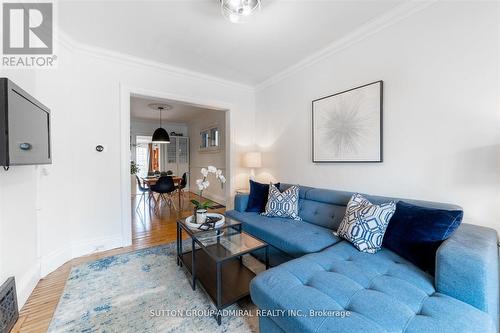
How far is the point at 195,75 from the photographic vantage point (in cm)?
333

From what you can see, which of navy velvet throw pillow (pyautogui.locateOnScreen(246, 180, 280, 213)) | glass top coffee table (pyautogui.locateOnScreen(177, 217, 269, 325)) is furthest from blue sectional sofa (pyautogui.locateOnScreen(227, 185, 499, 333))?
navy velvet throw pillow (pyautogui.locateOnScreen(246, 180, 280, 213))

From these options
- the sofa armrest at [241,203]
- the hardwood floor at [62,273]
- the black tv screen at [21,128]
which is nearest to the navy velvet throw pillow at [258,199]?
the sofa armrest at [241,203]

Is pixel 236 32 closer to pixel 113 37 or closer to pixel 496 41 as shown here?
pixel 113 37

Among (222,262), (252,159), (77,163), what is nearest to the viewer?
(222,262)

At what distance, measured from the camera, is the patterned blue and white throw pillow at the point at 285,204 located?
8.25 ft

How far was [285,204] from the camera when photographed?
253cm

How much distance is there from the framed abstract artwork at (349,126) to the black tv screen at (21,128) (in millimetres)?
2838

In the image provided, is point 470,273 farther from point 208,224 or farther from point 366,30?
point 366,30

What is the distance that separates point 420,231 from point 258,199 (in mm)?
1750

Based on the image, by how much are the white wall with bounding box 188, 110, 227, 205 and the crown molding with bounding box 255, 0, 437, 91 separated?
236 centimetres

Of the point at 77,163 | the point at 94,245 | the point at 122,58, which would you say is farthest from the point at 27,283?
the point at 122,58

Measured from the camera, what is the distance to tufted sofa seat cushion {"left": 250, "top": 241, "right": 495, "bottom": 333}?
91 cm

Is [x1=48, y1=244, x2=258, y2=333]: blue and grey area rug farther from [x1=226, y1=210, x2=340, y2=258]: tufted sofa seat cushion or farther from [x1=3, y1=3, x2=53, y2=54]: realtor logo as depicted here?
[x1=3, y1=3, x2=53, y2=54]: realtor logo

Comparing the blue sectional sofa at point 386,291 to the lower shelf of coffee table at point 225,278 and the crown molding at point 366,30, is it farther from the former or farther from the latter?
the crown molding at point 366,30
